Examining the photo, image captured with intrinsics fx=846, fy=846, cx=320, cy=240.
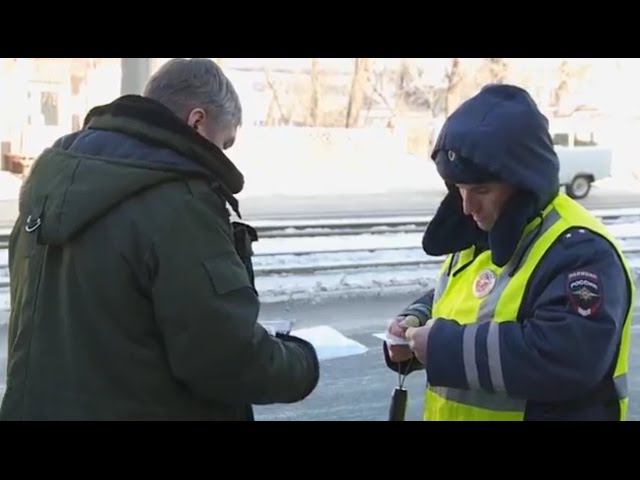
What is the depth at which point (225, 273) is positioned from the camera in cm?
173

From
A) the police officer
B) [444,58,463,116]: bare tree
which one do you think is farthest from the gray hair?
[444,58,463,116]: bare tree

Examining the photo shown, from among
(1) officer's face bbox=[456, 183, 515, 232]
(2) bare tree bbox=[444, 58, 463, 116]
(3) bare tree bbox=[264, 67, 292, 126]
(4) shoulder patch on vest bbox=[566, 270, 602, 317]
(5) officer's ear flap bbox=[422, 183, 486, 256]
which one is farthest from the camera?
(2) bare tree bbox=[444, 58, 463, 116]

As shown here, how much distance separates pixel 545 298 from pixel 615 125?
33144 mm

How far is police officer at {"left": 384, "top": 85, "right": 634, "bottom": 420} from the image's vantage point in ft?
5.51

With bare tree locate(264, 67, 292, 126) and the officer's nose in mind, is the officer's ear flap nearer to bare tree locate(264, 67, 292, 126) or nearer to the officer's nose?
the officer's nose

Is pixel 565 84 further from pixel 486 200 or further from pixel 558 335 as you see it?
pixel 558 335

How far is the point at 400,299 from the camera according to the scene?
864 cm

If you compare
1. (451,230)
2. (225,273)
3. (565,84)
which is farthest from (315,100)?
(225,273)

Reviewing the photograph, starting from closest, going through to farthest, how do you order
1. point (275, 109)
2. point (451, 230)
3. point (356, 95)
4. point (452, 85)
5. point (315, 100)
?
point (451, 230) → point (275, 109) → point (356, 95) → point (315, 100) → point (452, 85)

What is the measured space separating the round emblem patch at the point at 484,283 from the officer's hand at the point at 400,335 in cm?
29

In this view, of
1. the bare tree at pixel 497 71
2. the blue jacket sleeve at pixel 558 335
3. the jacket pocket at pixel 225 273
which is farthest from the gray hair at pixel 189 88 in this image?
the bare tree at pixel 497 71

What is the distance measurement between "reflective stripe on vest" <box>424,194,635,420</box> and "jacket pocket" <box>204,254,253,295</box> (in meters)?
0.49

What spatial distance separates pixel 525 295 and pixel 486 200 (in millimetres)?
232
